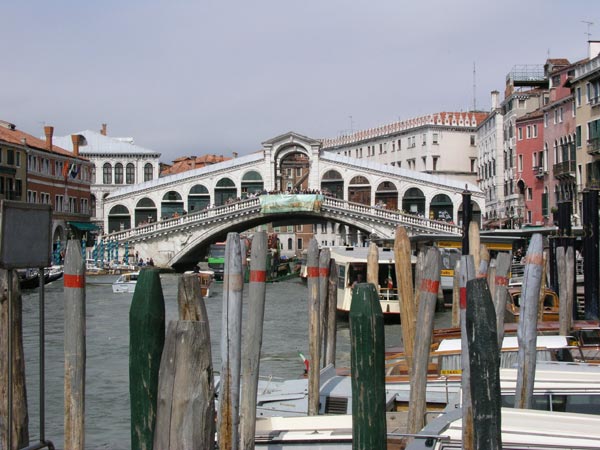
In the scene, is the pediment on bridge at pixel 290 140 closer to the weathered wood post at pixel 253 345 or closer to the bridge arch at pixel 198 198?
the bridge arch at pixel 198 198

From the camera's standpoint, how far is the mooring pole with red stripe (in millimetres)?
5000

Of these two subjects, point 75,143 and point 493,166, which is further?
point 75,143

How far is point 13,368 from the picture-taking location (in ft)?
15.6

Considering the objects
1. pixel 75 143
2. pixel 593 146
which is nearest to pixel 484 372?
pixel 593 146

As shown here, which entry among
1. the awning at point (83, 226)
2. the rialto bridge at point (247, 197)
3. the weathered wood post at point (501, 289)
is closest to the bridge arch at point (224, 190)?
the rialto bridge at point (247, 197)

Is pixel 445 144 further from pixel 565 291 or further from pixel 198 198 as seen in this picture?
A: pixel 565 291

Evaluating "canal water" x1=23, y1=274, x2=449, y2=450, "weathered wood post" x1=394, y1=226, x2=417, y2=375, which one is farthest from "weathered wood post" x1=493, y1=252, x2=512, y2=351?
"canal water" x1=23, y1=274, x2=449, y2=450

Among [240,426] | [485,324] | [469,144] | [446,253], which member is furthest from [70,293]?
[469,144]

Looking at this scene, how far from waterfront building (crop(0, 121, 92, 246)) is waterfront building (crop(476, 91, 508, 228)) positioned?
15.5 metres

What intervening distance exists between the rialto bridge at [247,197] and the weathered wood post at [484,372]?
26.9m

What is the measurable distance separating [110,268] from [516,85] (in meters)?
15.4

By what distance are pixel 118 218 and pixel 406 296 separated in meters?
27.4

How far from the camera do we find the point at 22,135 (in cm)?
3322

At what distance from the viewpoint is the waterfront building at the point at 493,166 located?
113 ft
